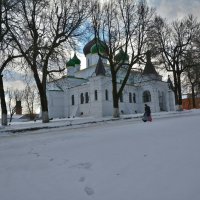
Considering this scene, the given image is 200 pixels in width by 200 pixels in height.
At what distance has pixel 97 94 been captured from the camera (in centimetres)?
4838

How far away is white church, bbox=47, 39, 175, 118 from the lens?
48406 millimetres

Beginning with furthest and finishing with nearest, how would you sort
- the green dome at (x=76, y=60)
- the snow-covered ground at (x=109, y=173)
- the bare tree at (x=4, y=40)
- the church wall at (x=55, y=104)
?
the green dome at (x=76, y=60) < the church wall at (x=55, y=104) < the bare tree at (x=4, y=40) < the snow-covered ground at (x=109, y=173)

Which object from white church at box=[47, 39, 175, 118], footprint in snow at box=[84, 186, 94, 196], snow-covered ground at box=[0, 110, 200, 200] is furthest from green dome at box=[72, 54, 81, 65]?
footprint in snow at box=[84, 186, 94, 196]

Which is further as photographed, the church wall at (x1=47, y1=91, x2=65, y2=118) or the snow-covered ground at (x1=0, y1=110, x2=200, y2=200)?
the church wall at (x1=47, y1=91, x2=65, y2=118)

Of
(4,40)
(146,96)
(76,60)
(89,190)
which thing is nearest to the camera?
(89,190)

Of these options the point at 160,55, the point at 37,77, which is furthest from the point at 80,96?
Answer: the point at 37,77

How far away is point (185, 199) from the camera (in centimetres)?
427

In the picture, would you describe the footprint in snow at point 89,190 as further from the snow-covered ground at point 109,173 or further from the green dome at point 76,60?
the green dome at point 76,60

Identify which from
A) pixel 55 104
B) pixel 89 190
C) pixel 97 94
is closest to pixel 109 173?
pixel 89 190

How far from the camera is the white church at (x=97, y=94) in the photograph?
48.4 m

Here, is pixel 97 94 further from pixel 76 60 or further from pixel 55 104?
pixel 76 60

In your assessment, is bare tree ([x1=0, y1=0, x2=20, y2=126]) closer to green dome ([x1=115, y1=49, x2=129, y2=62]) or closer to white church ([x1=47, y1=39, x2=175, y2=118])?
green dome ([x1=115, y1=49, x2=129, y2=62])

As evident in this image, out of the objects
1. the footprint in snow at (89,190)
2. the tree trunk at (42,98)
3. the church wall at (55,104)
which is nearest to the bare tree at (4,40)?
the tree trunk at (42,98)

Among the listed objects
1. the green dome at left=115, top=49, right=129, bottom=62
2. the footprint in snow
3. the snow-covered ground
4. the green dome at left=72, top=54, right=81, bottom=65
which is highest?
the green dome at left=72, top=54, right=81, bottom=65
